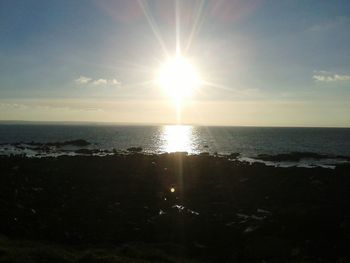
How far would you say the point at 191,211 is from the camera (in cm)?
2767

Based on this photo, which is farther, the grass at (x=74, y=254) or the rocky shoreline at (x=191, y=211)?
the rocky shoreline at (x=191, y=211)

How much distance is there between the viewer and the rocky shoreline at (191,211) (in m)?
19.8

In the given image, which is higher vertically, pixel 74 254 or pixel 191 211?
pixel 74 254

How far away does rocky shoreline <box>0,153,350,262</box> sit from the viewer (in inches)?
778

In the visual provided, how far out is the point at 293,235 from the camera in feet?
69.7

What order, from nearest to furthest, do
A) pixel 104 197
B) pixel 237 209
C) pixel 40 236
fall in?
pixel 40 236, pixel 237 209, pixel 104 197

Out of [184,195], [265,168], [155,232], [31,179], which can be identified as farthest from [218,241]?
[265,168]

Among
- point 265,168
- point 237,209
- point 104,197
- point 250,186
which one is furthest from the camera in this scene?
point 265,168

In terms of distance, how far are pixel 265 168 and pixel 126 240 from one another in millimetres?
32168

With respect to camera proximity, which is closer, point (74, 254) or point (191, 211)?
point (74, 254)

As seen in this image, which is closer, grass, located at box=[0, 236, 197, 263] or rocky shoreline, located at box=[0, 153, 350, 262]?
grass, located at box=[0, 236, 197, 263]

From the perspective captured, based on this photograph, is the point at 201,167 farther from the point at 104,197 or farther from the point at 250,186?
the point at 104,197

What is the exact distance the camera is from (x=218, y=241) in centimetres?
2067

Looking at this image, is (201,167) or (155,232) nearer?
(155,232)
